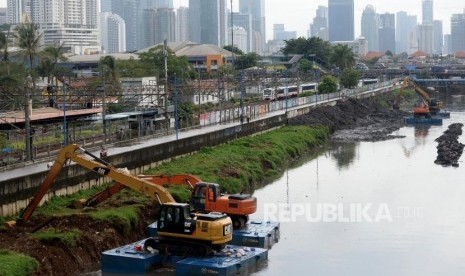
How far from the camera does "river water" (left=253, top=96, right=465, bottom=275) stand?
1961 centimetres

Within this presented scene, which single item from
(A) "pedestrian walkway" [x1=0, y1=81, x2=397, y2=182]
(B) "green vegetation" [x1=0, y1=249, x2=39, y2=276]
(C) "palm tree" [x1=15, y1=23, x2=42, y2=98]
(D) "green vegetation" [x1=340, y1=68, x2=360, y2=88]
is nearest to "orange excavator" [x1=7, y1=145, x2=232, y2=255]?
(B) "green vegetation" [x1=0, y1=249, x2=39, y2=276]

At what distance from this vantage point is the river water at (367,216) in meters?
19.6

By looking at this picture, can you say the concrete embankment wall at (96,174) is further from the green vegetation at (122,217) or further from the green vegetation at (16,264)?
the green vegetation at (16,264)

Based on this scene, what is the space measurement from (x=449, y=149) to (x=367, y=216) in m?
19.4

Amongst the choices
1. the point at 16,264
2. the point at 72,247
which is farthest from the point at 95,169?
the point at 16,264

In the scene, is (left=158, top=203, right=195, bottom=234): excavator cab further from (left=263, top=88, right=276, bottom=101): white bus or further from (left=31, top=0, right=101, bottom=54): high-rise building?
(left=31, top=0, right=101, bottom=54): high-rise building

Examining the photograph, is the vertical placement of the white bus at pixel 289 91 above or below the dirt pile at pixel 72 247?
above

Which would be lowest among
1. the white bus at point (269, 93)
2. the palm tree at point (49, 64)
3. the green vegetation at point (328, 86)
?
the white bus at point (269, 93)

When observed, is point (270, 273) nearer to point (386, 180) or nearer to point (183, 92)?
point (386, 180)

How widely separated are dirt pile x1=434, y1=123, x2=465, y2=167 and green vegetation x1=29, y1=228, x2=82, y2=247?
24.2 meters

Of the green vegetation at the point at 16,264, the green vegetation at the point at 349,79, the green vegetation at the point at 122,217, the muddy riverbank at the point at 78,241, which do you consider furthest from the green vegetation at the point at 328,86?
the green vegetation at the point at 16,264

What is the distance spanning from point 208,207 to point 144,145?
10.9m

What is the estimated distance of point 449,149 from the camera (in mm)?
43281

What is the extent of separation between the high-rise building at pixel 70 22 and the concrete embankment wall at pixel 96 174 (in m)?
98.2
